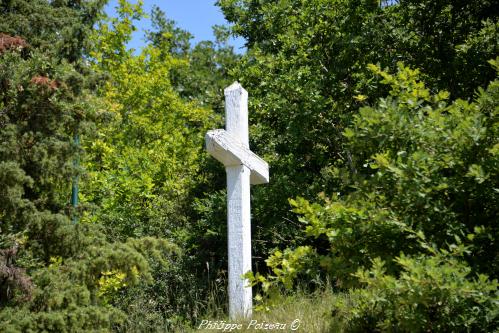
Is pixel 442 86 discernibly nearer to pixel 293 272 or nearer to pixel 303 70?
pixel 303 70

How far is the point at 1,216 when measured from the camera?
531 cm

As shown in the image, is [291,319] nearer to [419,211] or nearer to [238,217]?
[238,217]

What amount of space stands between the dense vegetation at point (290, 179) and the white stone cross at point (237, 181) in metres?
0.42

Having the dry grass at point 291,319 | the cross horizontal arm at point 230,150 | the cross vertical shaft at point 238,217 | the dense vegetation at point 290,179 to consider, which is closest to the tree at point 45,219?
the dense vegetation at point 290,179

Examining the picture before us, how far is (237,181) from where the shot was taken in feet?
17.9

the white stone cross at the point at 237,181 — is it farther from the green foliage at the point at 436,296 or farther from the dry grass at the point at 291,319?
the green foliage at the point at 436,296

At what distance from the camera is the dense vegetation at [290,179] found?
3191 millimetres

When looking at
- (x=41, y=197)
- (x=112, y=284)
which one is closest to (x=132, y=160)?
(x=112, y=284)

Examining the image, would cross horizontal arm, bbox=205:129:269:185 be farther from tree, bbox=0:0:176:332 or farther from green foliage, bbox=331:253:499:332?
green foliage, bbox=331:253:499:332

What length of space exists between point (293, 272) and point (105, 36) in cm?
947

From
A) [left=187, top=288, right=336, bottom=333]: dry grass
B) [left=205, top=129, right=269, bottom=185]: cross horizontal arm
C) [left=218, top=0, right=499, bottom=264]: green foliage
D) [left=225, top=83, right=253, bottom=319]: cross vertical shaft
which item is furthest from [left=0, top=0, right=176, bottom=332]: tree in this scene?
[left=218, top=0, right=499, bottom=264]: green foliage

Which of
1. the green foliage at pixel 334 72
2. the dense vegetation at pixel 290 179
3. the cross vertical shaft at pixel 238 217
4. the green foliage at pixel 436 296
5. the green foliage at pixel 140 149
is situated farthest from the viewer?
the green foliage at pixel 140 149

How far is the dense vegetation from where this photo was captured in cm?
319

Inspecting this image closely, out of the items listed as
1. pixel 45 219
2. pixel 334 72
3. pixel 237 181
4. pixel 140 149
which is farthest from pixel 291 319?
pixel 140 149
